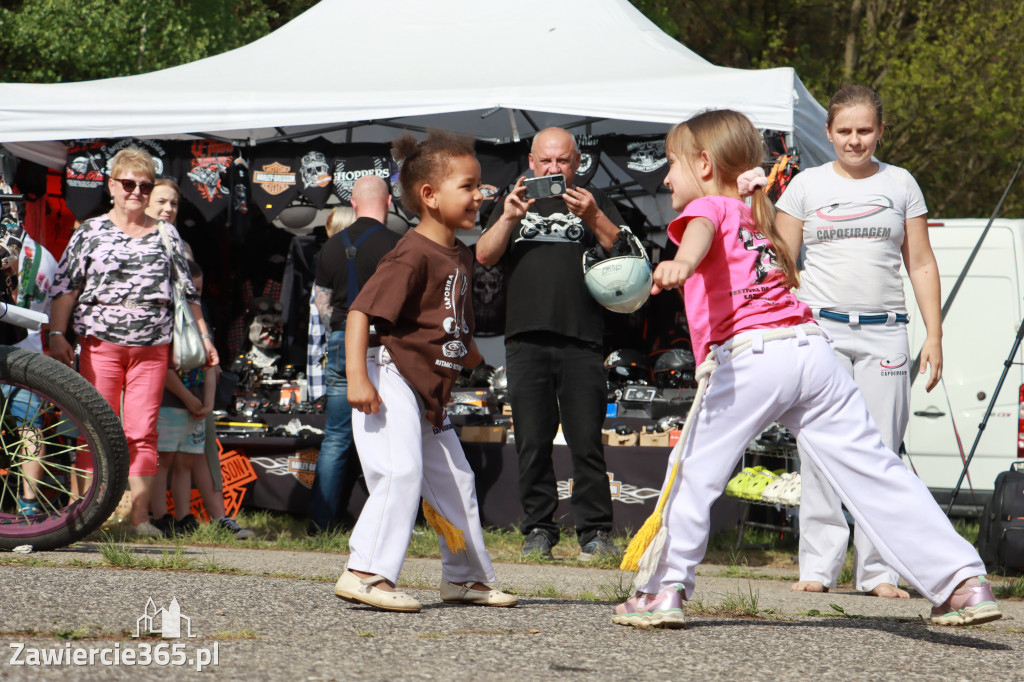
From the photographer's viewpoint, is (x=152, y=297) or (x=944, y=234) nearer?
(x=152, y=297)

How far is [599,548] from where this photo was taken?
18.8ft

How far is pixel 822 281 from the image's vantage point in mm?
4828

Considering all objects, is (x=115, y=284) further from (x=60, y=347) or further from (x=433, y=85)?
(x=433, y=85)

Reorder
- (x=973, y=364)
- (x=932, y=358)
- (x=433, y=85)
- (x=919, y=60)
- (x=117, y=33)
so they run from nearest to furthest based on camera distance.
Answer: (x=932, y=358) → (x=433, y=85) → (x=973, y=364) → (x=117, y=33) → (x=919, y=60)

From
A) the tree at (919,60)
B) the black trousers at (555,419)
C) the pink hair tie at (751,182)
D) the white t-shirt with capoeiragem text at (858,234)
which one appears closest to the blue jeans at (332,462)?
the black trousers at (555,419)

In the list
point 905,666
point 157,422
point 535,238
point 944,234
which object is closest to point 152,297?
point 157,422

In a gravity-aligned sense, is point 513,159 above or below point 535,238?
above

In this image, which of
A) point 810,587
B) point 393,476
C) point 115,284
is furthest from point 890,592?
point 115,284

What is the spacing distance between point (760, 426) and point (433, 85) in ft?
15.0

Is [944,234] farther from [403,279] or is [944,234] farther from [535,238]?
[403,279]

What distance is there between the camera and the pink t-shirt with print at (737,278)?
3.44 metres

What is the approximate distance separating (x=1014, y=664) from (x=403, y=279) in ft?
6.47

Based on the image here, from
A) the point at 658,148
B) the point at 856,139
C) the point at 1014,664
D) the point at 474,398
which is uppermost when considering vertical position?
the point at 658,148

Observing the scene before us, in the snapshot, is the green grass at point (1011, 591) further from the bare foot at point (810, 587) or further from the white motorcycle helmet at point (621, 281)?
the white motorcycle helmet at point (621, 281)
